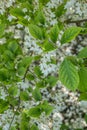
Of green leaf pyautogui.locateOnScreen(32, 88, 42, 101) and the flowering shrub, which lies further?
green leaf pyautogui.locateOnScreen(32, 88, 42, 101)

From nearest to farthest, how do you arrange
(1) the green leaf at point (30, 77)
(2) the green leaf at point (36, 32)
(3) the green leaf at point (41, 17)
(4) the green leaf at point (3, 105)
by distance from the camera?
(2) the green leaf at point (36, 32) → (3) the green leaf at point (41, 17) → (4) the green leaf at point (3, 105) → (1) the green leaf at point (30, 77)

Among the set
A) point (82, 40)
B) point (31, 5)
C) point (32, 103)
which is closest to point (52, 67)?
point (31, 5)

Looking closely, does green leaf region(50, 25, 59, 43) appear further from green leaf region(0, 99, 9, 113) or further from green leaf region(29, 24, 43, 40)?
green leaf region(0, 99, 9, 113)

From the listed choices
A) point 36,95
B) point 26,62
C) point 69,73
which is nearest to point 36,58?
point 26,62

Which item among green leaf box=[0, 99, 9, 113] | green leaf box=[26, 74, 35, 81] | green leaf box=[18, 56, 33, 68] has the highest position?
green leaf box=[26, 74, 35, 81]

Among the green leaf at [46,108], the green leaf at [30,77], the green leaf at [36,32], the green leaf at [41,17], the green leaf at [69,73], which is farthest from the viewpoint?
the green leaf at [30,77]

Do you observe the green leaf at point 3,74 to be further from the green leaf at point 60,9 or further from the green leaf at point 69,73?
the green leaf at point 69,73

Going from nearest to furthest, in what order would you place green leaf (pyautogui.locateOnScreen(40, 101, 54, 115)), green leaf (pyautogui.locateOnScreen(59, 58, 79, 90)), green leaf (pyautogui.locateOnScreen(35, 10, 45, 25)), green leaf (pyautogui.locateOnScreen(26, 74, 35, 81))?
green leaf (pyautogui.locateOnScreen(59, 58, 79, 90)) → green leaf (pyautogui.locateOnScreen(35, 10, 45, 25)) → green leaf (pyautogui.locateOnScreen(40, 101, 54, 115)) → green leaf (pyautogui.locateOnScreen(26, 74, 35, 81))

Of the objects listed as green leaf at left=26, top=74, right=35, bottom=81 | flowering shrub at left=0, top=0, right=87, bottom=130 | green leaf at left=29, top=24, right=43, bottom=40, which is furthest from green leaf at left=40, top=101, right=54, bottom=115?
green leaf at left=29, top=24, right=43, bottom=40

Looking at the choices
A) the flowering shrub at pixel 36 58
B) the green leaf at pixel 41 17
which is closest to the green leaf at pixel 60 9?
the flowering shrub at pixel 36 58

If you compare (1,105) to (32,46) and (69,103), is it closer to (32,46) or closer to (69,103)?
(32,46)

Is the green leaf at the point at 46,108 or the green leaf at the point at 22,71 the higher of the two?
the green leaf at the point at 22,71

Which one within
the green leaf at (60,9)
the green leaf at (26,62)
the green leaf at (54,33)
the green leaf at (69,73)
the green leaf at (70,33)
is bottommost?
the green leaf at (69,73)
